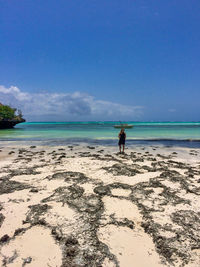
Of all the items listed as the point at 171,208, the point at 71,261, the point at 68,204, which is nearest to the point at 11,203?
the point at 68,204

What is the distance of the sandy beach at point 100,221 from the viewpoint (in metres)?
3.39

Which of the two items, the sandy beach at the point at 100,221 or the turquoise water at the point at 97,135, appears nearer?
the sandy beach at the point at 100,221

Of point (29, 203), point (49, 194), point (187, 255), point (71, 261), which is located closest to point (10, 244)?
point (71, 261)

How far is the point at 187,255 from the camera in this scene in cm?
342

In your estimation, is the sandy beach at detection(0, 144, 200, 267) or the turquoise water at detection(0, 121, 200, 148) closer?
the sandy beach at detection(0, 144, 200, 267)

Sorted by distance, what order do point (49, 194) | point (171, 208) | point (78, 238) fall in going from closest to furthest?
point (78, 238) → point (171, 208) → point (49, 194)

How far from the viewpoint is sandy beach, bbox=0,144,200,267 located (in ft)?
11.1

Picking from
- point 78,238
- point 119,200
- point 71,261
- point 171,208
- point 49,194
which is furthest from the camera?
point 49,194

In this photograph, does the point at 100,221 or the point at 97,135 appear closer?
the point at 100,221

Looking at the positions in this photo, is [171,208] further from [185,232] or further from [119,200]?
[119,200]

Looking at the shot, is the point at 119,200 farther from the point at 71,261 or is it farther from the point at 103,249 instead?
the point at 71,261

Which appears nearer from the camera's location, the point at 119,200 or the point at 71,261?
the point at 71,261

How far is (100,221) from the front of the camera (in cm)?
450

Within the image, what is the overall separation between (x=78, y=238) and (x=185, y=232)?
2.58 metres
